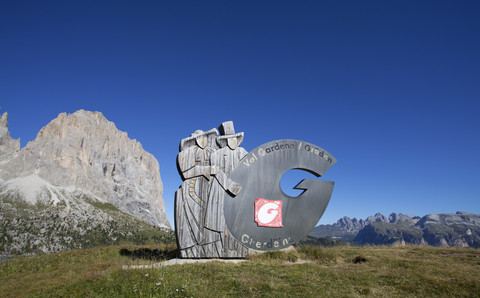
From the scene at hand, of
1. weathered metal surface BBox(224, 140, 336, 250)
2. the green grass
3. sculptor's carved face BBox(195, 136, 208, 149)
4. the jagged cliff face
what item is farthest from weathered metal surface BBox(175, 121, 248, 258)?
the jagged cliff face

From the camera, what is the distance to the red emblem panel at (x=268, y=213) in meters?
12.3

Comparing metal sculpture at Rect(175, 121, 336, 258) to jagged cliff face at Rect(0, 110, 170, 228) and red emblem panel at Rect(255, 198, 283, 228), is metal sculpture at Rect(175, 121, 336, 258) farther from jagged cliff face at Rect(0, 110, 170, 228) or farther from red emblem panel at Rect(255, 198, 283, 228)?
jagged cliff face at Rect(0, 110, 170, 228)

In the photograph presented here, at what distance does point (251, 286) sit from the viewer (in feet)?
24.0

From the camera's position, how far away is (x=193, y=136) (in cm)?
1228

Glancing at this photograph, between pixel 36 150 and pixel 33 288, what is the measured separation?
658ft

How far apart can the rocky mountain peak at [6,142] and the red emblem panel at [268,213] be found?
21179 cm

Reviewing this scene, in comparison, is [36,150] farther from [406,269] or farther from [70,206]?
[406,269]

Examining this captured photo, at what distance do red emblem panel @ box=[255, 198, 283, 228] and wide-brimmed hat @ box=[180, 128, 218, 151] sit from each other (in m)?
3.47

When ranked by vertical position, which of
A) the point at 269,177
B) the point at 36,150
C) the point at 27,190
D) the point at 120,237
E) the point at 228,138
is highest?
the point at 36,150

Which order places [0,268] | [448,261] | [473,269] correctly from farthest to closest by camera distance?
[0,268] < [448,261] < [473,269]

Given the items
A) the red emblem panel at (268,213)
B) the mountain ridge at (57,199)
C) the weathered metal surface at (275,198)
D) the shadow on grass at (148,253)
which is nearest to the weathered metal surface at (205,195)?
the weathered metal surface at (275,198)

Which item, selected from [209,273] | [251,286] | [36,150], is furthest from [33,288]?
[36,150]

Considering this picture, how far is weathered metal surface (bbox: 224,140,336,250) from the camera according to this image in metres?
12.1

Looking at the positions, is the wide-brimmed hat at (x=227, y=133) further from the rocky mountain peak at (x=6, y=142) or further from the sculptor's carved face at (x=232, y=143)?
the rocky mountain peak at (x=6, y=142)
